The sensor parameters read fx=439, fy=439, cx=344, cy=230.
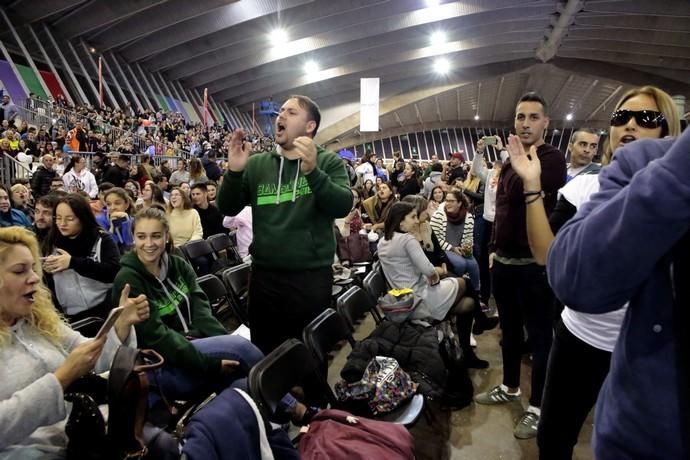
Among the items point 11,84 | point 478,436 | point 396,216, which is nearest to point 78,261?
point 396,216

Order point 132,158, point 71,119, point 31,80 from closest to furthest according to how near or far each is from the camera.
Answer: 1. point 132,158
2. point 71,119
3. point 31,80

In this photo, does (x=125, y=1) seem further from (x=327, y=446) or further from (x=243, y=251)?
(x=327, y=446)

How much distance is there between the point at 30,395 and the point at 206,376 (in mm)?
967

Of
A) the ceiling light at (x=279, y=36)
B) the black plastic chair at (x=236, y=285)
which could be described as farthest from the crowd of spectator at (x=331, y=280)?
the ceiling light at (x=279, y=36)

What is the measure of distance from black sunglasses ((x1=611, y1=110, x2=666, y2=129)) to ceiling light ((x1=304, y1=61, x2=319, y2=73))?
20.8 m

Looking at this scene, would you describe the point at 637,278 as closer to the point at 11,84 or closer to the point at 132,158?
the point at 132,158

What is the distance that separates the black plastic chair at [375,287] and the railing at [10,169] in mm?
6267

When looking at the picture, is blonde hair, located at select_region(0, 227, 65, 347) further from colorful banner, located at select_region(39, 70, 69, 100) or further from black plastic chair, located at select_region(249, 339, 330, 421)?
colorful banner, located at select_region(39, 70, 69, 100)

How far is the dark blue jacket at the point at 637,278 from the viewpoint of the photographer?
1.79ft

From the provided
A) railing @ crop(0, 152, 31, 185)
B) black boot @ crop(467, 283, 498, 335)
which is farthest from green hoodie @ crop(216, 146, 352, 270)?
railing @ crop(0, 152, 31, 185)

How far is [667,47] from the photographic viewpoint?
17.6 metres

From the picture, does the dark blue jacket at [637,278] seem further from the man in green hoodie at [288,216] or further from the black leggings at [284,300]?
the black leggings at [284,300]

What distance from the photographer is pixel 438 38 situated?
738 inches

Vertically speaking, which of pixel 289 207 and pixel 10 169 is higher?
pixel 10 169
